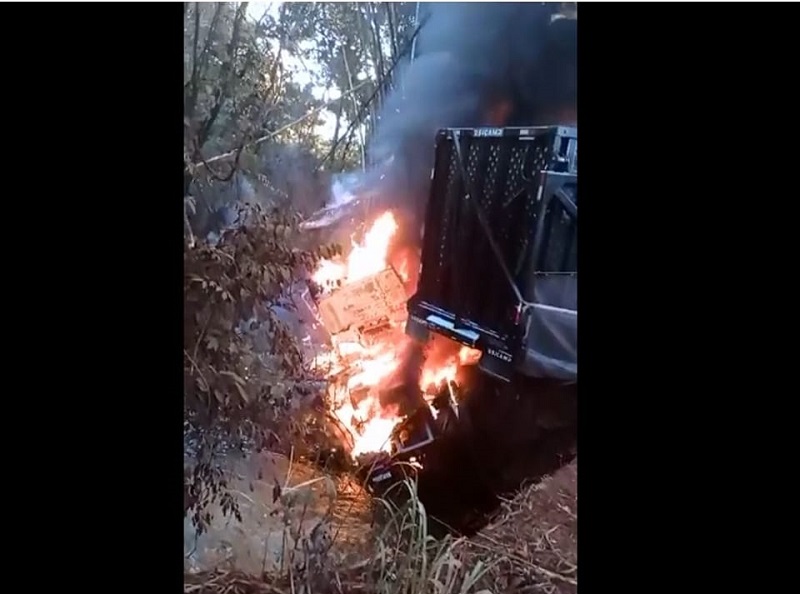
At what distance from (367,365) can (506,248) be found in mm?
374

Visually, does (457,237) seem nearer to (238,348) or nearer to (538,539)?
(238,348)

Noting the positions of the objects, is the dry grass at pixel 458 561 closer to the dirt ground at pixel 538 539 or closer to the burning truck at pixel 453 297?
the dirt ground at pixel 538 539

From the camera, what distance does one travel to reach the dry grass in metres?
1.48

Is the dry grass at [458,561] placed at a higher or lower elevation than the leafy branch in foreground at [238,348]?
lower

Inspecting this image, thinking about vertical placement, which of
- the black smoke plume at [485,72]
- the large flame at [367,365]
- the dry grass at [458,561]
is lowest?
the dry grass at [458,561]

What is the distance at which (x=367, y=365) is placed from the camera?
1527 mm

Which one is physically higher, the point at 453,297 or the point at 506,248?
the point at 506,248

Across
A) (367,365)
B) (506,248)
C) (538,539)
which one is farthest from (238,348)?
(538,539)

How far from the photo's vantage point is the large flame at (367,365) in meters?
1.52

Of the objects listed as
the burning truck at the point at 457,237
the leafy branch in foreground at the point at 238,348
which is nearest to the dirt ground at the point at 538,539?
the burning truck at the point at 457,237

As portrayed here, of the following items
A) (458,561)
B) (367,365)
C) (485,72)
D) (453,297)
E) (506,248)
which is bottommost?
A: (458,561)
